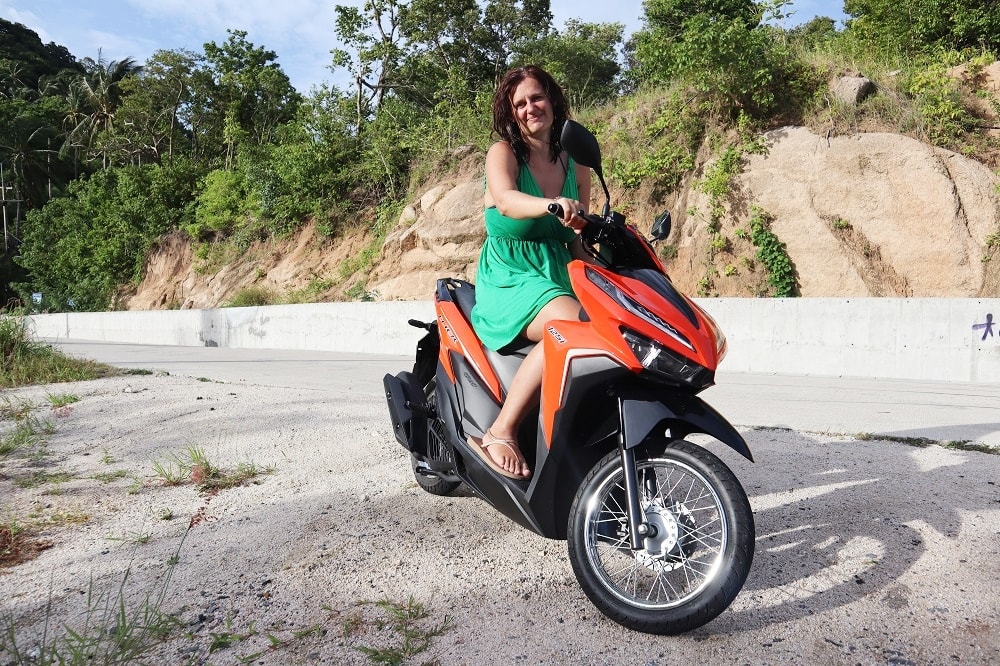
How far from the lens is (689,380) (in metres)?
2.06

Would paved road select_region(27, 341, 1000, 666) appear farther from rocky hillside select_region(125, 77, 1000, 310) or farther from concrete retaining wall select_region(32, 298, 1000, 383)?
rocky hillside select_region(125, 77, 1000, 310)

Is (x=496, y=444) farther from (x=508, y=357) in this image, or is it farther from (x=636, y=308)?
(x=636, y=308)

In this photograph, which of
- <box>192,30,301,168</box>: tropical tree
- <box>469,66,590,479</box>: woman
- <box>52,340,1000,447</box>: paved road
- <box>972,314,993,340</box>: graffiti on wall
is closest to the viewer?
<box>469,66,590,479</box>: woman

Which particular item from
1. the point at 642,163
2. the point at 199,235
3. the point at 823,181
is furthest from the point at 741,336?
the point at 199,235

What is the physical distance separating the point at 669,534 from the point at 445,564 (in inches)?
36.0

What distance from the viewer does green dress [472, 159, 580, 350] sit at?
2578mm

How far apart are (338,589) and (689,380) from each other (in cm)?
141

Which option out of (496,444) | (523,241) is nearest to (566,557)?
(496,444)

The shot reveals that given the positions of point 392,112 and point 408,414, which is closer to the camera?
point 408,414

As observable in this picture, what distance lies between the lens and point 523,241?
277 centimetres

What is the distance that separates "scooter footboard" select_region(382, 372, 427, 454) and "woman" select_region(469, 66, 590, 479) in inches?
25.2

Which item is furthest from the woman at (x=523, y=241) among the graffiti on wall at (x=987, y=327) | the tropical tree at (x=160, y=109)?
the tropical tree at (x=160, y=109)

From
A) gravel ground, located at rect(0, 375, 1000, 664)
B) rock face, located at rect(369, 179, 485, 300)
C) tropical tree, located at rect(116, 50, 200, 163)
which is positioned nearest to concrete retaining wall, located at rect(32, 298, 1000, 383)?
rock face, located at rect(369, 179, 485, 300)

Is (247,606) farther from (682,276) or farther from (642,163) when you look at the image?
(642,163)
